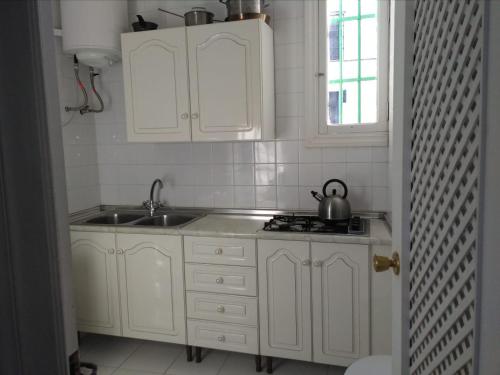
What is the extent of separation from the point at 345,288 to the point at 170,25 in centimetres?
206

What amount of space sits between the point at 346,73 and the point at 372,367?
1701mm

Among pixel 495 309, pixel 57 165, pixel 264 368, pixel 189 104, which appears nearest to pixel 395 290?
pixel 495 309

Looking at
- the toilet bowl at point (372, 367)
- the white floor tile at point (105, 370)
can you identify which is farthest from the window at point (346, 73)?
the white floor tile at point (105, 370)

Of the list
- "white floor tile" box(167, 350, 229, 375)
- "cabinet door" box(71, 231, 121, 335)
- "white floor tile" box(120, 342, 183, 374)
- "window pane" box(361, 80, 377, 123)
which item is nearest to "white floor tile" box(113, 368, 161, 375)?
"white floor tile" box(120, 342, 183, 374)

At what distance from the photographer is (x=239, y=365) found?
2355mm

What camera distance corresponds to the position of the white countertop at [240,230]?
202 cm

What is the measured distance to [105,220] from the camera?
2.80m

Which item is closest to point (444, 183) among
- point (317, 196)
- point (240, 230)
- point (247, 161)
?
point (240, 230)

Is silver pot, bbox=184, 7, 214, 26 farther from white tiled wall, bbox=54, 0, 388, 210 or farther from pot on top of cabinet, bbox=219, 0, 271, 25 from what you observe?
white tiled wall, bbox=54, 0, 388, 210

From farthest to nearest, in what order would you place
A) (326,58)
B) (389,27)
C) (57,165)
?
(326,58)
(389,27)
(57,165)

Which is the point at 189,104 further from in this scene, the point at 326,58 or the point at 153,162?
the point at 326,58

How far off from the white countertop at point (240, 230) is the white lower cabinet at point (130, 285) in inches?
1.7

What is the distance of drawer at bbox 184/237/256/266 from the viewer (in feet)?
7.18

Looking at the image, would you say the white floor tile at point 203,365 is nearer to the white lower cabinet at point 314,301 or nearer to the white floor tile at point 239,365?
the white floor tile at point 239,365
